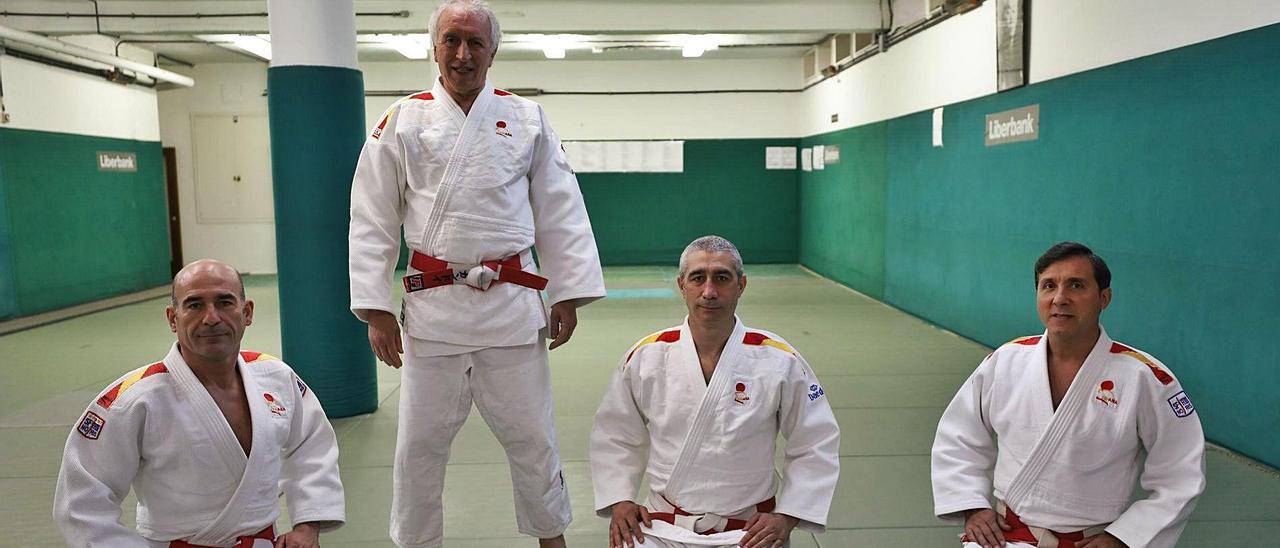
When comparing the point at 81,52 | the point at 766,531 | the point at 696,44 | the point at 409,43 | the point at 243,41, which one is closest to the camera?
the point at 766,531

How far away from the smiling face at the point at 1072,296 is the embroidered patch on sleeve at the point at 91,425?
72.0 inches

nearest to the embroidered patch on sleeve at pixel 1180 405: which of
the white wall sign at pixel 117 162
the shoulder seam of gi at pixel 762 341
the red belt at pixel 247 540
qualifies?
the shoulder seam of gi at pixel 762 341

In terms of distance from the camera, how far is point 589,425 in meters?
4.15

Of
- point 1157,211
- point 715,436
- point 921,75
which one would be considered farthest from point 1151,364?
point 921,75

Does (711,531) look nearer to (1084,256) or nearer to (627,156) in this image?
(1084,256)

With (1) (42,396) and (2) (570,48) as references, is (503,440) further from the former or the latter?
(2) (570,48)

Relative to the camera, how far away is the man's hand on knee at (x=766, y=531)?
73.3 inches

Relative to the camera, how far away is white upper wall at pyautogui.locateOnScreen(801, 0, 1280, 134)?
377 centimetres

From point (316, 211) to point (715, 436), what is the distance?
2.68 meters

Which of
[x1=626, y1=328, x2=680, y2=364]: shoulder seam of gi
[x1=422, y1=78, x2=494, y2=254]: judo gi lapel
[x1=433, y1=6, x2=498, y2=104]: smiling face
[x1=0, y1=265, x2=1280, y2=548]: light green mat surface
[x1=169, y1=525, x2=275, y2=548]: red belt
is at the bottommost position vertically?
[x1=0, y1=265, x2=1280, y2=548]: light green mat surface

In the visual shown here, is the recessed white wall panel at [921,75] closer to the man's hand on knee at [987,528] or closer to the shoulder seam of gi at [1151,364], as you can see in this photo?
the shoulder seam of gi at [1151,364]

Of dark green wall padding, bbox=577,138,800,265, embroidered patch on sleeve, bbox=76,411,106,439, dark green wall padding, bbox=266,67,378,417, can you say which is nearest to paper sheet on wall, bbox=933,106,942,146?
dark green wall padding, bbox=266,67,378,417

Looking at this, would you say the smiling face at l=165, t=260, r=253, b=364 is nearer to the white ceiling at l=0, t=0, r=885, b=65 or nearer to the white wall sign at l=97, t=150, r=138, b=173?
the white ceiling at l=0, t=0, r=885, b=65

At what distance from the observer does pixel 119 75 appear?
375 inches
